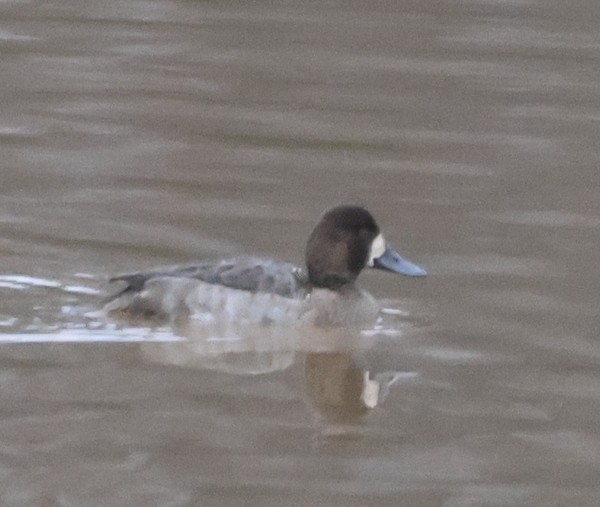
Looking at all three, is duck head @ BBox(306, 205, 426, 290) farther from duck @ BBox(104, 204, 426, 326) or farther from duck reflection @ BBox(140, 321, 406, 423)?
duck reflection @ BBox(140, 321, 406, 423)

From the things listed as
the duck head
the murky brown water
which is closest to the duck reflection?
the murky brown water

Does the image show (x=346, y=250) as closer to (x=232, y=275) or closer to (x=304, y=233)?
(x=232, y=275)

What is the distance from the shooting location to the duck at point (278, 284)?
27.8 feet

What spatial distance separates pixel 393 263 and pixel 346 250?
258 mm

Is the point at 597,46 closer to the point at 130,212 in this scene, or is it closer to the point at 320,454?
the point at 130,212

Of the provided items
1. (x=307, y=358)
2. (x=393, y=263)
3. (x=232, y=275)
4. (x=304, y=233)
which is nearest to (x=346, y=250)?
(x=393, y=263)

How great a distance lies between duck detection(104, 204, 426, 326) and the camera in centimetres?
847

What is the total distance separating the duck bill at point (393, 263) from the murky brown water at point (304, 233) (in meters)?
0.18

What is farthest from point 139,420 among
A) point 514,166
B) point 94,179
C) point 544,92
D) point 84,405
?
point 544,92

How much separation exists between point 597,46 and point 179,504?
9.38 meters

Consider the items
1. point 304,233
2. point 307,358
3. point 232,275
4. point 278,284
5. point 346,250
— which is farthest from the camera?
point 304,233

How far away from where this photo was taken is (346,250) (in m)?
8.85

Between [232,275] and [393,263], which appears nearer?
[232,275]

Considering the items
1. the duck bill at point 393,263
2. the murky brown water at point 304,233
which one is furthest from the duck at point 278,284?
the murky brown water at point 304,233
